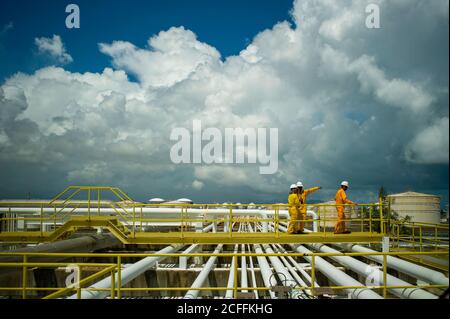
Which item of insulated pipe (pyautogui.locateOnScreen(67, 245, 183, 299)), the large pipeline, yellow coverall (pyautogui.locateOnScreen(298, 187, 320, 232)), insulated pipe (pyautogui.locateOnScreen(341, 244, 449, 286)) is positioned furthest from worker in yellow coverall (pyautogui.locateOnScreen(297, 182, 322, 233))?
the large pipeline

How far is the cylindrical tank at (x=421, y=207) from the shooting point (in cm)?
3856

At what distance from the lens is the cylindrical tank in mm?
38562

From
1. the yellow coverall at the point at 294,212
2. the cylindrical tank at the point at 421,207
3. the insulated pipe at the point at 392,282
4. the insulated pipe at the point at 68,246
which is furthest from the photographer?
the cylindrical tank at the point at 421,207

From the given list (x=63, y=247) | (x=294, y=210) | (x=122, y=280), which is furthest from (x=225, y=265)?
(x=122, y=280)

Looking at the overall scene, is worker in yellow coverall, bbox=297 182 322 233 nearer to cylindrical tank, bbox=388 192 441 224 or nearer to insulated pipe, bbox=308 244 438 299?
insulated pipe, bbox=308 244 438 299

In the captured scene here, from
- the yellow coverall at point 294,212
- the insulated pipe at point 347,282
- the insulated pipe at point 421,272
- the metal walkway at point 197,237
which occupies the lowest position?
the insulated pipe at point 347,282

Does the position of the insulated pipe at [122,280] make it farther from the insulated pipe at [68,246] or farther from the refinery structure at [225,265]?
the insulated pipe at [68,246]

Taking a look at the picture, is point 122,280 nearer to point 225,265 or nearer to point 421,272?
point 421,272

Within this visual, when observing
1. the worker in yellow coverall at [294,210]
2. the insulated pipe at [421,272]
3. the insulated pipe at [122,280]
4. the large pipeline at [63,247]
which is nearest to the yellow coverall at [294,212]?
the worker in yellow coverall at [294,210]

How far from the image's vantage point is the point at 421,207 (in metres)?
38.6
